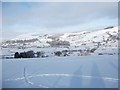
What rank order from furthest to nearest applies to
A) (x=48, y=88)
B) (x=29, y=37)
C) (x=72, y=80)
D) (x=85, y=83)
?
1. (x=29, y=37)
2. (x=72, y=80)
3. (x=85, y=83)
4. (x=48, y=88)

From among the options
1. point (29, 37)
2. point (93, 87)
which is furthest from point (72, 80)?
point (29, 37)

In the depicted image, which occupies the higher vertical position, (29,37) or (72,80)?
(29,37)

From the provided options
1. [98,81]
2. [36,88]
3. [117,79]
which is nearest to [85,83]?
[98,81]

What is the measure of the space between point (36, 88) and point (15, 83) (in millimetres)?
1118

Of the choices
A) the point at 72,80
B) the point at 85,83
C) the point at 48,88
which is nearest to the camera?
the point at 48,88

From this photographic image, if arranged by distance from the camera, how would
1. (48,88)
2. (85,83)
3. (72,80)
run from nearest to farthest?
(48,88) < (85,83) < (72,80)

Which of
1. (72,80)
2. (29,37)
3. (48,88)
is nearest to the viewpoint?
(48,88)

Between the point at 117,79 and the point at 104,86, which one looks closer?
the point at 104,86

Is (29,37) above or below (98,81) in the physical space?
above

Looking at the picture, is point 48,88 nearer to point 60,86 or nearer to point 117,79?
point 60,86

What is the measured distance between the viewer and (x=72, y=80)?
22.6 ft

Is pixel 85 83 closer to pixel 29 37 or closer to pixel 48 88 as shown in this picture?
pixel 48 88

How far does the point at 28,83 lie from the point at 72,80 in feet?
4.99

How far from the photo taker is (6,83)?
690 centimetres
